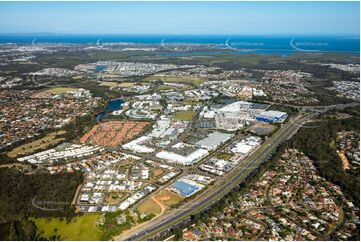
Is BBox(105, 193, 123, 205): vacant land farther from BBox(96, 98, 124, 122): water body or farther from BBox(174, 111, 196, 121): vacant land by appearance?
BBox(96, 98, 124, 122): water body

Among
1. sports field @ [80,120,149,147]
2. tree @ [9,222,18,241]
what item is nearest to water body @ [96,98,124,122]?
sports field @ [80,120,149,147]

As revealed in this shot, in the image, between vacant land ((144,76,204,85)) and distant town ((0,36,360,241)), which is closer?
distant town ((0,36,360,241))

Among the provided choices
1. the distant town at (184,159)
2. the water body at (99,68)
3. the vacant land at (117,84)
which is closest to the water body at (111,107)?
the distant town at (184,159)

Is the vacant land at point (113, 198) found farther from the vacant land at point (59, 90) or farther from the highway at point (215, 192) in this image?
the vacant land at point (59, 90)

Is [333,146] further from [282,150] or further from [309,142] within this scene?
[282,150]

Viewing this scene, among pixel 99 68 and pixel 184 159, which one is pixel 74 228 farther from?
pixel 99 68

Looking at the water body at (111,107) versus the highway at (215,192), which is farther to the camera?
the water body at (111,107)

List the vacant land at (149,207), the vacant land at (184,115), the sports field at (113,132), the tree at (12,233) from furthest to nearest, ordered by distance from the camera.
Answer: the vacant land at (184,115), the sports field at (113,132), the vacant land at (149,207), the tree at (12,233)

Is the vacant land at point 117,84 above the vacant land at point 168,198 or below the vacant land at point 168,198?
above
